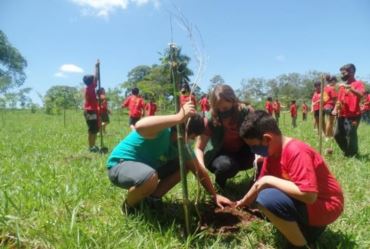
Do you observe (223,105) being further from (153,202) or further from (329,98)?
(329,98)

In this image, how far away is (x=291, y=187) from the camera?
2.44 metres

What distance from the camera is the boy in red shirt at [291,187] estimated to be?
2.48 m

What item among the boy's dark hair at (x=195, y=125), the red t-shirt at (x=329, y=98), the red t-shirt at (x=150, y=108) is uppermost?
the red t-shirt at (x=329, y=98)

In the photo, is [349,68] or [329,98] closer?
[349,68]

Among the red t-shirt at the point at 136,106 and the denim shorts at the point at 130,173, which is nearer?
the denim shorts at the point at 130,173

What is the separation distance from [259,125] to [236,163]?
151 cm

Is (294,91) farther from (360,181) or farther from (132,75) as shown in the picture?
(360,181)

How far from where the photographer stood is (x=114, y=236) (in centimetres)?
279

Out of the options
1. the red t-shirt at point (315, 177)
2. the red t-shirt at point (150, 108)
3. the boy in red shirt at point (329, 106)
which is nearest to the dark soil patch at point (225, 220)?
the red t-shirt at point (315, 177)

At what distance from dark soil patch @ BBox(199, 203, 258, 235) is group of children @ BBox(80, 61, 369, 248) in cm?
9

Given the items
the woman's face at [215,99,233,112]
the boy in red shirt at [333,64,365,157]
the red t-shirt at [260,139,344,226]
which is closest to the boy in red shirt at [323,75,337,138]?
the boy in red shirt at [333,64,365,157]

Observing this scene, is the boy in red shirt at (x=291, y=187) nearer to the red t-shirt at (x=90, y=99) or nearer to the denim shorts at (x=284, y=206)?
the denim shorts at (x=284, y=206)

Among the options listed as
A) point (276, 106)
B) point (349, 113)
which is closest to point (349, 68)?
point (349, 113)

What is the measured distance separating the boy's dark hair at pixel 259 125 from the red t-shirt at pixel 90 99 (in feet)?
18.8
